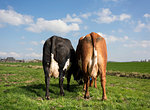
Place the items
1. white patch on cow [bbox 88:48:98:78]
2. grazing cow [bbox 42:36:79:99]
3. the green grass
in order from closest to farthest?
white patch on cow [bbox 88:48:98:78] → grazing cow [bbox 42:36:79:99] → the green grass

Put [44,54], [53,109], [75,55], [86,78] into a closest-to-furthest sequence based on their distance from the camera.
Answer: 1. [53,109]
2. [86,78]
3. [44,54]
4. [75,55]

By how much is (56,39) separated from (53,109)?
3924 millimetres

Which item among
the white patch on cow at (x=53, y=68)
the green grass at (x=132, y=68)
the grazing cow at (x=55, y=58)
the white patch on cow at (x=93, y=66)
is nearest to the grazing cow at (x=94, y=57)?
the white patch on cow at (x=93, y=66)

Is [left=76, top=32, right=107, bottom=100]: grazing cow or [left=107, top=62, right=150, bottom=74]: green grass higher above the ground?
[left=76, top=32, right=107, bottom=100]: grazing cow

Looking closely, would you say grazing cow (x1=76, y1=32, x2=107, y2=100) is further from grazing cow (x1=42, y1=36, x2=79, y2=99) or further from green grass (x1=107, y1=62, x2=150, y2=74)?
green grass (x1=107, y1=62, x2=150, y2=74)

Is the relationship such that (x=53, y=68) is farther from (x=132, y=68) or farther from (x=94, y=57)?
(x=132, y=68)

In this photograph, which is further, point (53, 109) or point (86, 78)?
point (86, 78)

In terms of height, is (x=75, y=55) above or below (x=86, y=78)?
above

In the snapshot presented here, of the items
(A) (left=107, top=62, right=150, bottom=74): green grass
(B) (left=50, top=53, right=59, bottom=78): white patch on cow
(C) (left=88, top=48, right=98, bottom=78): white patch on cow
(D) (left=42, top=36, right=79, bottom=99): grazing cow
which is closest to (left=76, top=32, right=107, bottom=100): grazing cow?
(C) (left=88, top=48, right=98, bottom=78): white patch on cow

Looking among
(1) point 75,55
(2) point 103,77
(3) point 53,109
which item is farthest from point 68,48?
(3) point 53,109

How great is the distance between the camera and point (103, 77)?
20.8 feet

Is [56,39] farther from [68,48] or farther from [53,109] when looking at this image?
[53,109]

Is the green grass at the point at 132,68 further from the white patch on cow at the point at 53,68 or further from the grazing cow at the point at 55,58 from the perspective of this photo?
the white patch on cow at the point at 53,68

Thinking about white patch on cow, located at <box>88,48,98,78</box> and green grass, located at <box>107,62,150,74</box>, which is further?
green grass, located at <box>107,62,150,74</box>
